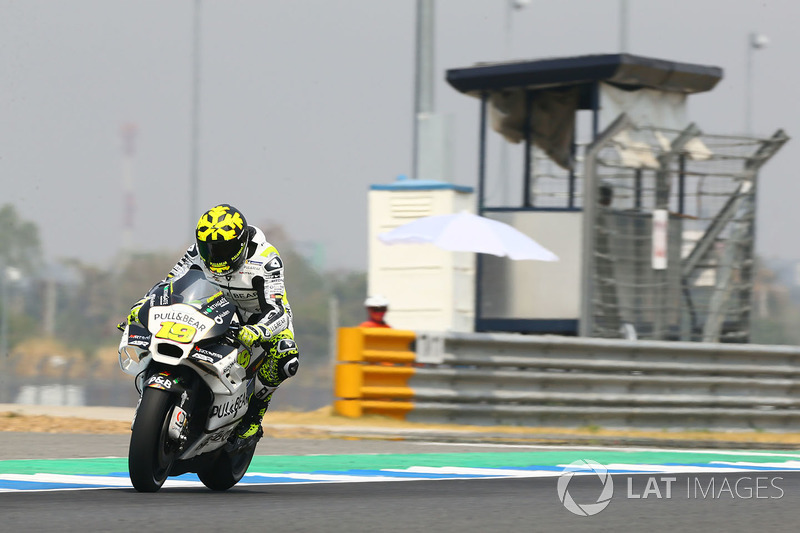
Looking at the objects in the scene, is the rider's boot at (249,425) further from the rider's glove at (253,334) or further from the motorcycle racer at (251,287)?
the rider's glove at (253,334)

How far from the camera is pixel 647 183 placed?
1755 centimetres

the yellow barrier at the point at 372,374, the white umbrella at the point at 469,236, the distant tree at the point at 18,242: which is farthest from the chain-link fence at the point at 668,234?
the distant tree at the point at 18,242

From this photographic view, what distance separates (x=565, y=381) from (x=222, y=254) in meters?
7.71

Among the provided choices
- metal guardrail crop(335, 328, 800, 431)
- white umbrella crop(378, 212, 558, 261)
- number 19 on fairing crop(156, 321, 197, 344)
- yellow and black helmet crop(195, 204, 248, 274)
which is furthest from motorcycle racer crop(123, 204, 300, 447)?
white umbrella crop(378, 212, 558, 261)

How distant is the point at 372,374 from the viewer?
1417 cm

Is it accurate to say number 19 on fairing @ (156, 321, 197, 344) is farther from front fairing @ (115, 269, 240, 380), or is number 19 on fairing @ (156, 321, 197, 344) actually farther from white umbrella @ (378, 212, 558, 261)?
white umbrella @ (378, 212, 558, 261)

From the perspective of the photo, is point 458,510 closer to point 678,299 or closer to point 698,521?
point 698,521

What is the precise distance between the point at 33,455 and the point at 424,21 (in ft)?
30.5

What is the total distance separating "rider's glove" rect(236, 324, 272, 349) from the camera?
7.44 metres

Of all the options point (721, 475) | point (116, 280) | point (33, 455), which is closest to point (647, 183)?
point (721, 475)

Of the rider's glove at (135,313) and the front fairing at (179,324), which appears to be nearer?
the front fairing at (179,324)

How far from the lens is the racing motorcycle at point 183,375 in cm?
712

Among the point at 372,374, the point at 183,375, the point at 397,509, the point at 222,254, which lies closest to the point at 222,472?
the point at 183,375

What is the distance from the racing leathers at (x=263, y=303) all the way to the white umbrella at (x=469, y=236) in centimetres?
814
